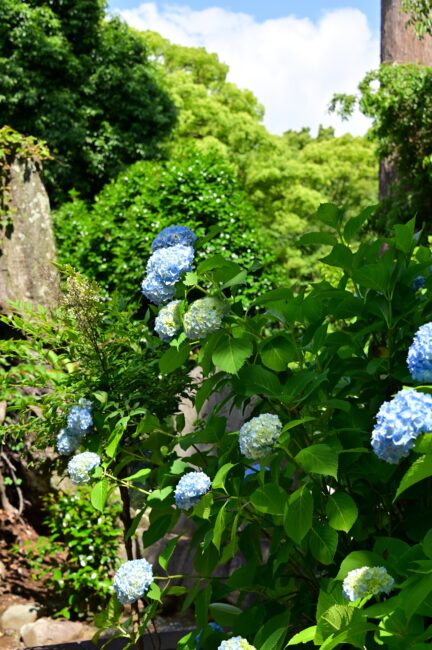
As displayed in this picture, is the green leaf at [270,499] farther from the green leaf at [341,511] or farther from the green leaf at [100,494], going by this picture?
the green leaf at [100,494]

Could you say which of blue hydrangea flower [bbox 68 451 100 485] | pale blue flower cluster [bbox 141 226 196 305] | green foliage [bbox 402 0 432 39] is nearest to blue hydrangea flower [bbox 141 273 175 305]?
pale blue flower cluster [bbox 141 226 196 305]

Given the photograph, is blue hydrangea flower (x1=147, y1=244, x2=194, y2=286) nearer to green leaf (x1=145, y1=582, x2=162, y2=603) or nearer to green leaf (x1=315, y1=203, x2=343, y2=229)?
green leaf (x1=315, y1=203, x2=343, y2=229)

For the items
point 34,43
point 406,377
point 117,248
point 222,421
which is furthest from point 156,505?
point 34,43

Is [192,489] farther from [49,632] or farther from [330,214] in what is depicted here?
[49,632]

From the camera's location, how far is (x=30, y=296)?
6391 mm

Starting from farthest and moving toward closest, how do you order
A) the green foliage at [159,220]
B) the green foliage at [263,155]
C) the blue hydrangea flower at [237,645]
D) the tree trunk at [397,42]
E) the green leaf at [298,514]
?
Answer: the green foliage at [263,155], the tree trunk at [397,42], the green foliage at [159,220], the blue hydrangea flower at [237,645], the green leaf at [298,514]

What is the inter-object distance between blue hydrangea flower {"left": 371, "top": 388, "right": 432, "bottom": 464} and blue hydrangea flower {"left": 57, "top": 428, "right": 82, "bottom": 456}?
1.41 metres

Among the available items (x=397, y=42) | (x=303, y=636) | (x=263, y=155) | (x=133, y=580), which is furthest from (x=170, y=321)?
(x=263, y=155)

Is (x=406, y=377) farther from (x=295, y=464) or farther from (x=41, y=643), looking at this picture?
(x=41, y=643)

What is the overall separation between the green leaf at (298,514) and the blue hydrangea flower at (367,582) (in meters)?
0.14

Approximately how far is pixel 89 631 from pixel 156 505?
272 centimetres

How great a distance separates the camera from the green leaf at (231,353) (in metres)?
1.89

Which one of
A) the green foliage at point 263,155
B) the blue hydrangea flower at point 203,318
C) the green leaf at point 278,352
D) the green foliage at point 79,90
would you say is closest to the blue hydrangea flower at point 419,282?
the green leaf at point 278,352

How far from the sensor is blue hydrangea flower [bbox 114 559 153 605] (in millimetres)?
2244
